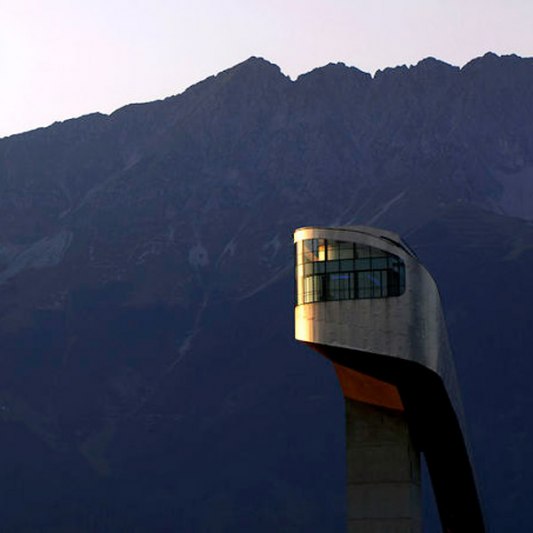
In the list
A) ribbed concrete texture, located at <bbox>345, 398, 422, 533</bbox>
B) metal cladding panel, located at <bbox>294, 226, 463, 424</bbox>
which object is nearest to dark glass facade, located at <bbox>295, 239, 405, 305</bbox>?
metal cladding panel, located at <bbox>294, 226, 463, 424</bbox>

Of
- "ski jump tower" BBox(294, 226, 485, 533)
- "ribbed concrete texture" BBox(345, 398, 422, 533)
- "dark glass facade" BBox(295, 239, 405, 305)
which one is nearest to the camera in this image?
"ski jump tower" BBox(294, 226, 485, 533)

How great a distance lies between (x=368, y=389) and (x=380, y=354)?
20.8 feet

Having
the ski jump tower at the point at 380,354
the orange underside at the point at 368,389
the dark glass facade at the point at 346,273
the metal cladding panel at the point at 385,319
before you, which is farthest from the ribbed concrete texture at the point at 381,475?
the dark glass facade at the point at 346,273

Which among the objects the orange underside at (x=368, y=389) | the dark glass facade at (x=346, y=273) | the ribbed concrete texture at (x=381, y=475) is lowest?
the ribbed concrete texture at (x=381, y=475)

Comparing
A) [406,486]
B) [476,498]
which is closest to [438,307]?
[406,486]

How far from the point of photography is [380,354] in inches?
3344

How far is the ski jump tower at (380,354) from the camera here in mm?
85625

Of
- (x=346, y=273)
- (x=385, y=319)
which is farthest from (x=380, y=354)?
(x=346, y=273)

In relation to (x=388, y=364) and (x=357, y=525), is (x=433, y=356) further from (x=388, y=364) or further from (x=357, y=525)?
(x=357, y=525)

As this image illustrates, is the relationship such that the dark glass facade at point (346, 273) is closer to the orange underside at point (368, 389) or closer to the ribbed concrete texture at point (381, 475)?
the orange underside at point (368, 389)

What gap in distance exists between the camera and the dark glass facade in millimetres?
86625

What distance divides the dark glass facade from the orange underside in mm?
5405

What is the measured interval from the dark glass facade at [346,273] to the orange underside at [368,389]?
213 inches

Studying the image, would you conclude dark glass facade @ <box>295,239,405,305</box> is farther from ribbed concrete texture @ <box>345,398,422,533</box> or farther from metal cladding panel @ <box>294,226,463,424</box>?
ribbed concrete texture @ <box>345,398,422,533</box>
